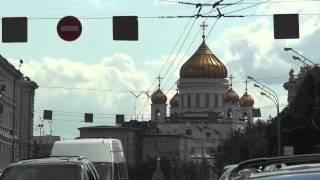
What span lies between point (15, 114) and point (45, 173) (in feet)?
325

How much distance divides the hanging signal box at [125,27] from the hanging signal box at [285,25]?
4774 mm

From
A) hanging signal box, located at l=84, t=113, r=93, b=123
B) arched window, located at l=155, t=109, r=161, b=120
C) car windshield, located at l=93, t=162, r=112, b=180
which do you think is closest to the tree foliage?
hanging signal box, located at l=84, t=113, r=93, b=123

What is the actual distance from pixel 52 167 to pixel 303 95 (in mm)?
63068

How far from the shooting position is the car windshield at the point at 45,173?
13.4 meters

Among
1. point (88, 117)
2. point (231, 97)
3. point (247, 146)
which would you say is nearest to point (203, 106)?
point (231, 97)

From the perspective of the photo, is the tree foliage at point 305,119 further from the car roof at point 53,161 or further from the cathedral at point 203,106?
the cathedral at point 203,106

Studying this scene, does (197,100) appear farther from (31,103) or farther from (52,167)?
(52,167)

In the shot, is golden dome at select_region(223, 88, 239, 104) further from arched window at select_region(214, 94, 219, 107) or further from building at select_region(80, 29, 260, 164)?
arched window at select_region(214, 94, 219, 107)

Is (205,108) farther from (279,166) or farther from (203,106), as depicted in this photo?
(279,166)

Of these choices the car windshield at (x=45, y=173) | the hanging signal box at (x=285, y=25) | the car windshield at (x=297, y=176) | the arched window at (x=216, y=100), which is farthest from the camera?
the arched window at (x=216, y=100)

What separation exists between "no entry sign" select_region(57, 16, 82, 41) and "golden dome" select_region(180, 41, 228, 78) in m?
128

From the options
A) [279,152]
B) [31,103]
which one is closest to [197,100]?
[31,103]

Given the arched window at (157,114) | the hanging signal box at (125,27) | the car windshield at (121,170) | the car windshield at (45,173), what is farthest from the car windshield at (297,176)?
the arched window at (157,114)

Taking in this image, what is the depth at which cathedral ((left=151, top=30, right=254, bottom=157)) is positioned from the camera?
15700 centimetres
